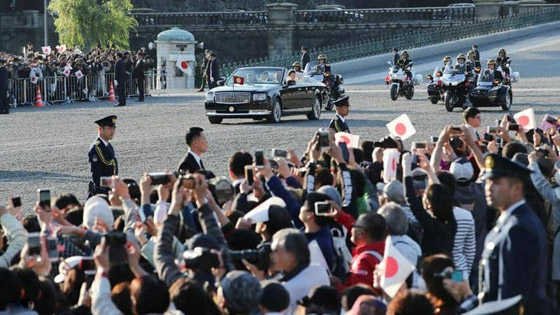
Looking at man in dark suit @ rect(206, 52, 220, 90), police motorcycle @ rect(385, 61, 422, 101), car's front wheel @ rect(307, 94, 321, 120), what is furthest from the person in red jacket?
man in dark suit @ rect(206, 52, 220, 90)

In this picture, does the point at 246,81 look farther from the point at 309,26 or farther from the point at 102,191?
the point at 309,26

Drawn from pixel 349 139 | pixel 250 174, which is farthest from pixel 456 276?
pixel 349 139

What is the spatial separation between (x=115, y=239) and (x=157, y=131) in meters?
21.9

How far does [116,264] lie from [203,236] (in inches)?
22.7

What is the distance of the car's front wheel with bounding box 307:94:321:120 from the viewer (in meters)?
33.0

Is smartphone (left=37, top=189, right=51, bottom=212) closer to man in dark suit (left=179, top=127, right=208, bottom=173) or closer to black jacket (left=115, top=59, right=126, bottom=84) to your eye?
man in dark suit (left=179, top=127, right=208, bottom=173)

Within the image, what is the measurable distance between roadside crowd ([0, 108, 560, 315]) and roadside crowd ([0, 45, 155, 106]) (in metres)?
28.7

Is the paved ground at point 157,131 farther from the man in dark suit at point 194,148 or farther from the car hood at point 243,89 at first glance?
the man in dark suit at point 194,148

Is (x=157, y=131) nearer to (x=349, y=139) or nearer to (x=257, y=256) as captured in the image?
(x=349, y=139)

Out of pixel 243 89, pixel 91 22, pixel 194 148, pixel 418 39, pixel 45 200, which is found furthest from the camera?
pixel 418 39

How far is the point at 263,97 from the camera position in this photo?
31.2 metres

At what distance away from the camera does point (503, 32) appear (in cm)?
6156

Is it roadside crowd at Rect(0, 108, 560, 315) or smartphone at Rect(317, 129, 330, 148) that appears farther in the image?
smartphone at Rect(317, 129, 330, 148)

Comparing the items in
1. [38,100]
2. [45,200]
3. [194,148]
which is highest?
[45,200]
